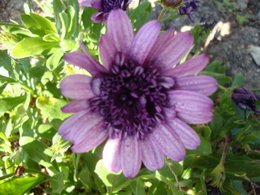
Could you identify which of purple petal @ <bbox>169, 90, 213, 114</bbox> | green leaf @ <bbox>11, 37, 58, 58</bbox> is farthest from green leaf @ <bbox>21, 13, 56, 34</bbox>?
purple petal @ <bbox>169, 90, 213, 114</bbox>

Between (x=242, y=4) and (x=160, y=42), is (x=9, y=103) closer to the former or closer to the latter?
(x=160, y=42)

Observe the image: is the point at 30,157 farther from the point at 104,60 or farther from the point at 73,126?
the point at 104,60

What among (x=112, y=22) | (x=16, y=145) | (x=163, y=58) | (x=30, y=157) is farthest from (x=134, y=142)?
(x=16, y=145)

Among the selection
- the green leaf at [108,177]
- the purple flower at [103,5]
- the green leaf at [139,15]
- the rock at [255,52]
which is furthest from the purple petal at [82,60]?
the rock at [255,52]

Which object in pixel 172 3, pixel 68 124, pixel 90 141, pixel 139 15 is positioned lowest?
pixel 90 141

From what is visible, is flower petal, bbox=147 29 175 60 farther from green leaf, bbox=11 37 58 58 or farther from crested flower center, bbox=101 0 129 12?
green leaf, bbox=11 37 58 58

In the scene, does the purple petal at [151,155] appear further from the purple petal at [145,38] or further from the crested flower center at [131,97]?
the purple petal at [145,38]

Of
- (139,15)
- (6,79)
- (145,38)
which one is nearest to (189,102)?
(145,38)
